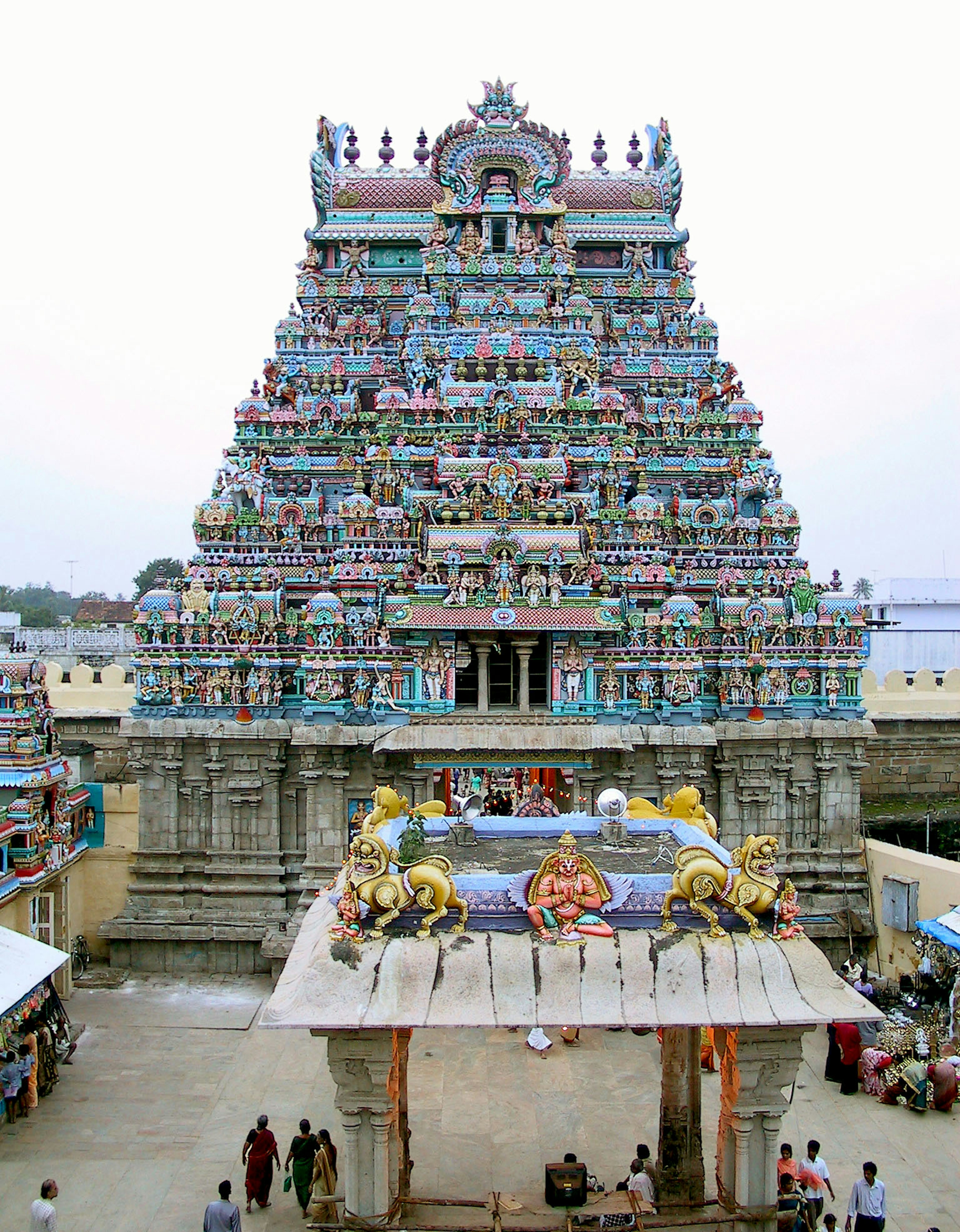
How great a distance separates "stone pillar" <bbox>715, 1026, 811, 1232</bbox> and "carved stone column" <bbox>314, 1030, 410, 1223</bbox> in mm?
3331

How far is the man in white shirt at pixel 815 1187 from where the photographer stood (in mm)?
11211

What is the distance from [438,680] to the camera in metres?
20.6

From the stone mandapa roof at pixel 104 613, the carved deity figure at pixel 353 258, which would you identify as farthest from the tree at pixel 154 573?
the carved deity figure at pixel 353 258

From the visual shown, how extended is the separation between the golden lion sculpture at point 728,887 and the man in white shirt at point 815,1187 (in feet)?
12.0

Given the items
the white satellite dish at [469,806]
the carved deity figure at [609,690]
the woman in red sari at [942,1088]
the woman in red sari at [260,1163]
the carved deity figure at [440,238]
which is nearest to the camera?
the woman in red sari at [260,1163]

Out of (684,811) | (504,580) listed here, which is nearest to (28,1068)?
(684,811)


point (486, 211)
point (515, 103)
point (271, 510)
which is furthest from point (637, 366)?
point (271, 510)

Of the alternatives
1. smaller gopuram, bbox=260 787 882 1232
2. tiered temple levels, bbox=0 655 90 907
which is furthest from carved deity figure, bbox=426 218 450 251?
smaller gopuram, bbox=260 787 882 1232

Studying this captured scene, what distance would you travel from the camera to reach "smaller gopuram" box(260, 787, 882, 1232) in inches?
368

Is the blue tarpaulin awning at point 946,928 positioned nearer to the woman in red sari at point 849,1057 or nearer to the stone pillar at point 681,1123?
the woman in red sari at point 849,1057

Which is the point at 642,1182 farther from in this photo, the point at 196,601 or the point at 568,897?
the point at 196,601

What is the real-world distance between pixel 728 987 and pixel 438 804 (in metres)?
4.65

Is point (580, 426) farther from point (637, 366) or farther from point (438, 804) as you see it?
point (438, 804)

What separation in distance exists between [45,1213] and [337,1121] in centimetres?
462
